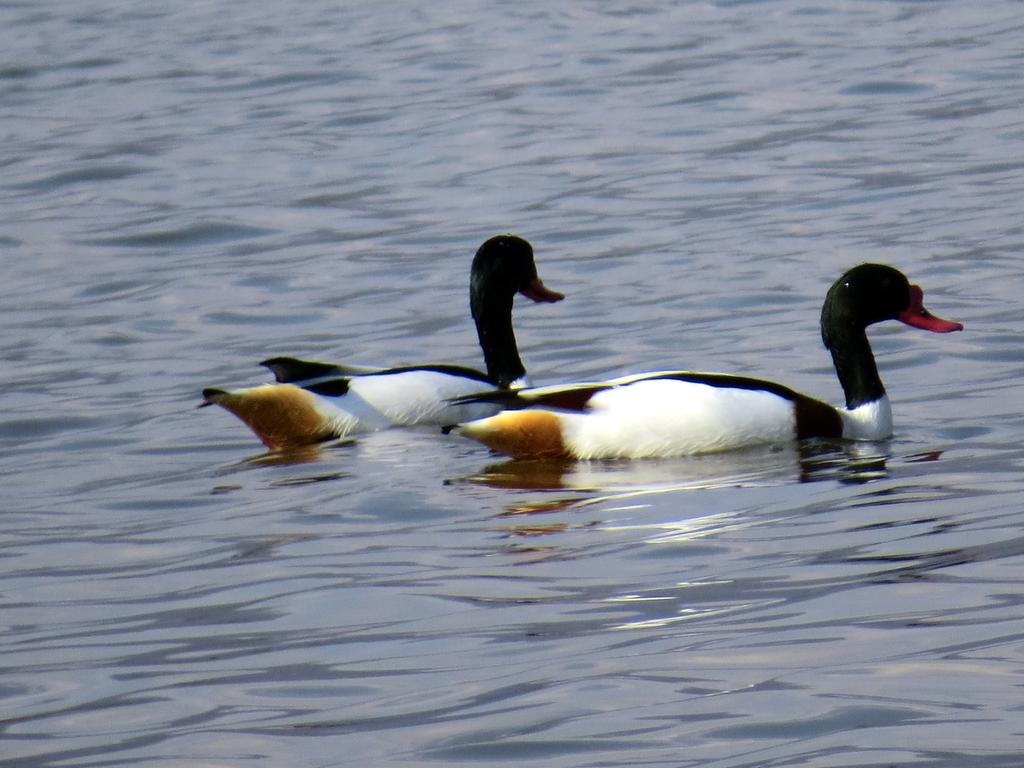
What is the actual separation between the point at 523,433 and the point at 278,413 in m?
1.25

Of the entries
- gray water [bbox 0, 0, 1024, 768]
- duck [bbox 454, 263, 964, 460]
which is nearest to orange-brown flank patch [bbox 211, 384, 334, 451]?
gray water [bbox 0, 0, 1024, 768]

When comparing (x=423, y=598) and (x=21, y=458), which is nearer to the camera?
(x=423, y=598)

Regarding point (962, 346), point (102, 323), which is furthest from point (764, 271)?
point (102, 323)

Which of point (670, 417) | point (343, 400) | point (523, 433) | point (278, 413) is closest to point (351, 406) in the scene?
point (343, 400)

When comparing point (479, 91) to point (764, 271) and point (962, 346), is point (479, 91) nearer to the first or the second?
point (764, 271)

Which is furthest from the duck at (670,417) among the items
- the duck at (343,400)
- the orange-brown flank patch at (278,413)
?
the orange-brown flank patch at (278,413)

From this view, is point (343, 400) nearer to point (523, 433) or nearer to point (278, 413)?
point (278, 413)

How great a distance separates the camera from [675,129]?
17.3 metres

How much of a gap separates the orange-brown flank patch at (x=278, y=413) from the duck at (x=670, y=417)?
89 cm

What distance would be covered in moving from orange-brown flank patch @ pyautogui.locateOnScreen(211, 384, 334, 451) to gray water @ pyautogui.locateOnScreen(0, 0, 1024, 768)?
16 cm

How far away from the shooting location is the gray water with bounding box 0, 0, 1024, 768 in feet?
16.6

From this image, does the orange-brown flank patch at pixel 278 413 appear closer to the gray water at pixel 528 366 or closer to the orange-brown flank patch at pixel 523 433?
the gray water at pixel 528 366

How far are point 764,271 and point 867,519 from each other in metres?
5.65

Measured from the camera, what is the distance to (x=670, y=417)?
856 centimetres
